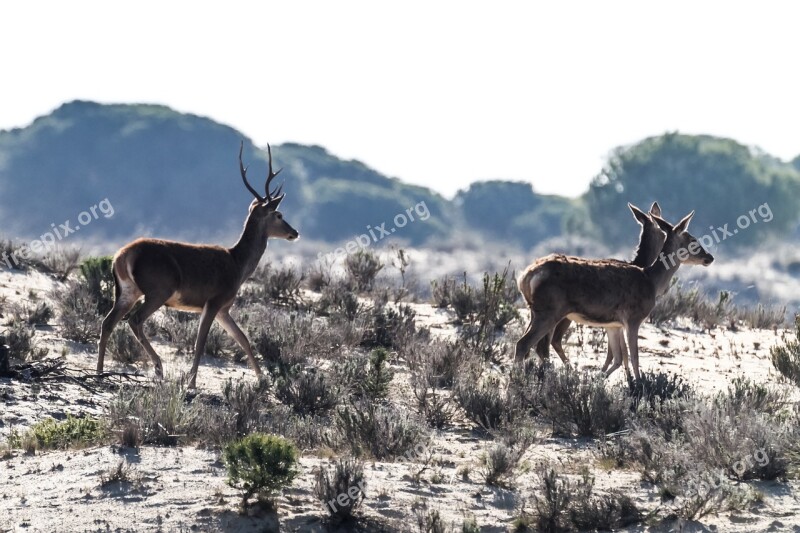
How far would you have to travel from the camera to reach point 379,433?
372 inches

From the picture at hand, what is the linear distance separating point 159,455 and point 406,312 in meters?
8.32

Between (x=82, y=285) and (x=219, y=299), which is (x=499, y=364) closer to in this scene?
(x=219, y=299)

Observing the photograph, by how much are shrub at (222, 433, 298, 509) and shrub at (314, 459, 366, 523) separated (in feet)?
0.83

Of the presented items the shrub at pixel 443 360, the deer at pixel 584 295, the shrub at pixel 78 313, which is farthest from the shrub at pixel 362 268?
the deer at pixel 584 295

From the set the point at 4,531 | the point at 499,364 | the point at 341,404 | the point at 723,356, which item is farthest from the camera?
the point at 723,356

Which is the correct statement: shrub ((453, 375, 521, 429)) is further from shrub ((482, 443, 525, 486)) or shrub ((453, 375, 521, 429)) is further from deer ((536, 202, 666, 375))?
deer ((536, 202, 666, 375))

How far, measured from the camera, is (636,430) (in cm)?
985

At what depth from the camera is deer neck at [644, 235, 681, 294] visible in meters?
13.9

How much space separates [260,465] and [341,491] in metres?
0.58

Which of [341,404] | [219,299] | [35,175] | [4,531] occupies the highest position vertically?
[35,175]

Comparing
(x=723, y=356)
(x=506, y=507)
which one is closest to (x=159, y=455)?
(x=506, y=507)

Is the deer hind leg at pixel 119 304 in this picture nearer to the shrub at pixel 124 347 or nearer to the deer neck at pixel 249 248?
the shrub at pixel 124 347

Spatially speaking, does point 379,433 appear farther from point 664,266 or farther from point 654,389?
point 664,266

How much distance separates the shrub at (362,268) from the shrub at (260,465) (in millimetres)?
12682
